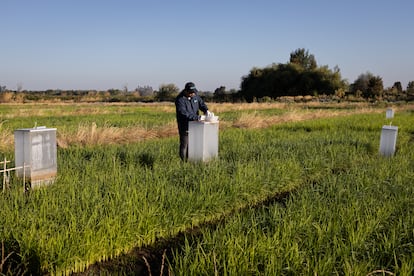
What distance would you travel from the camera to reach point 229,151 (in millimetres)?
7863

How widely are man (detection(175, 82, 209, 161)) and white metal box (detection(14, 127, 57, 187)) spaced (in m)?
2.34

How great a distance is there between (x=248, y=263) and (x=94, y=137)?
7.88 m

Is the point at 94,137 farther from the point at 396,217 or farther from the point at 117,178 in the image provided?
the point at 396,217

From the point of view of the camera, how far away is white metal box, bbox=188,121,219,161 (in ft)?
20.5

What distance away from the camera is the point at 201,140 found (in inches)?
246

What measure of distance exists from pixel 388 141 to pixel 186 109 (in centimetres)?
448

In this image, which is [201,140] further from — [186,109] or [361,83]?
[361,83]

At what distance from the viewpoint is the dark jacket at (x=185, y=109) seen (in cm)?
652

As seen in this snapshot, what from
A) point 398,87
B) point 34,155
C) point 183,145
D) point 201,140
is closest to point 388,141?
point 201,140

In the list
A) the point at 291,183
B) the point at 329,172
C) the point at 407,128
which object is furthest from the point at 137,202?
the point at 407,128

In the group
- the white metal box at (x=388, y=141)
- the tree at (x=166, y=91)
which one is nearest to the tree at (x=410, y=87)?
the tree at (x=166, y=91)

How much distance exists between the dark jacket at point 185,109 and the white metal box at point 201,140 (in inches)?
9.1

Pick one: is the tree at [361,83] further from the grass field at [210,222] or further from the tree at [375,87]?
the grass field at [210,222]

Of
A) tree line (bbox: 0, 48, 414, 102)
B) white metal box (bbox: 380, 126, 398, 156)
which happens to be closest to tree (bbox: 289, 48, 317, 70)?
tree line (bbox: 0, 48, 414, 102)
